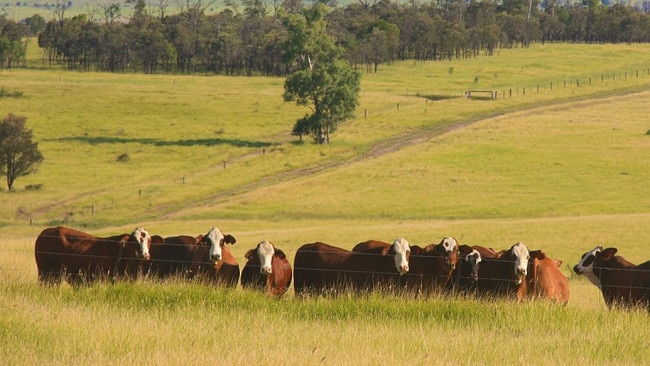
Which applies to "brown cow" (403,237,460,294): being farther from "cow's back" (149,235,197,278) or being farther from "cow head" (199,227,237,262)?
"cow's back" (149,235,197,278)

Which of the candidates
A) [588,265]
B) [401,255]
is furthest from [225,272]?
[588,265]

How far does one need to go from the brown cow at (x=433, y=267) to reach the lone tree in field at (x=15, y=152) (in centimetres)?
5740

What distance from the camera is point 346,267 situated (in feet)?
70.4

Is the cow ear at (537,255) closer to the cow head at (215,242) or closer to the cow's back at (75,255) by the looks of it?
the cow head at (215,242)

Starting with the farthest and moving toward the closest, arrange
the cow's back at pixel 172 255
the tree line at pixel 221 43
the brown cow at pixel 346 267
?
1. the tree line at pixel 221 43
2. the cow's back at pixel 172 255
3. the brown cow at pixel 346 267

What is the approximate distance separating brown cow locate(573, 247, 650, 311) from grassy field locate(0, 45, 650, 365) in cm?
122

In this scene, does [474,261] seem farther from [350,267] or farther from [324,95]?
[324,95]

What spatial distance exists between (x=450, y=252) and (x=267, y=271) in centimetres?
345

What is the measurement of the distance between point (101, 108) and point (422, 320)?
9870 cm

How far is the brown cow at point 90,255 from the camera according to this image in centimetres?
2169

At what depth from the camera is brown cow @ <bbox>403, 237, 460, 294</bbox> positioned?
20.6 m

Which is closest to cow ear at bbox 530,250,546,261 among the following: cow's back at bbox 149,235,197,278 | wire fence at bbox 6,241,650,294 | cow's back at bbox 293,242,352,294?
wire fence at bbox 6,241,650,294

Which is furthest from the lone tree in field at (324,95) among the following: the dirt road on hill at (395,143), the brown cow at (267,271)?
the brown cow at (267,271)

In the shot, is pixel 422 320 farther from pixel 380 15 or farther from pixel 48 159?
pixel 380 15
